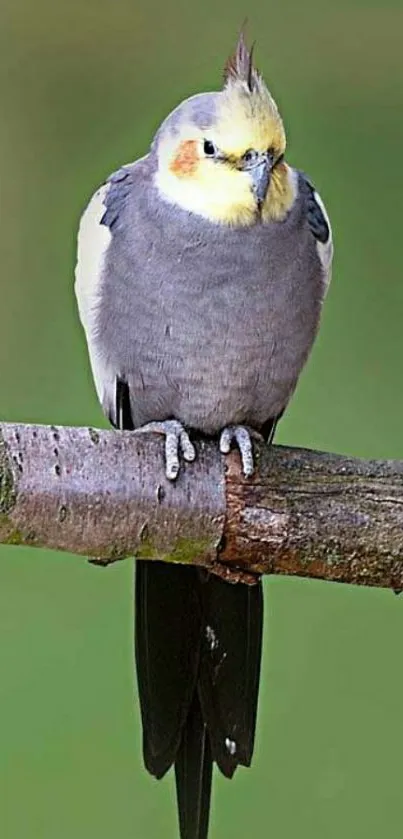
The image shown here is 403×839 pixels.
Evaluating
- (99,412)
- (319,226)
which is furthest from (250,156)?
(99,412)

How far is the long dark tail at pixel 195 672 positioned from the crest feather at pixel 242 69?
0.46 meters

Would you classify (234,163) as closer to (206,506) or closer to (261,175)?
(261,175)

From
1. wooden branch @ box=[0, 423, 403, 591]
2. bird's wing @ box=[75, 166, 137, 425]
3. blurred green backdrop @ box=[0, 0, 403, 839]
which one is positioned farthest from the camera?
blurred green backdrop @ box=[0, 0, 403, 839]

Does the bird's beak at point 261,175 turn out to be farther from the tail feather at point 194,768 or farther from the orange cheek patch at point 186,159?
the tail feather at point 194,768

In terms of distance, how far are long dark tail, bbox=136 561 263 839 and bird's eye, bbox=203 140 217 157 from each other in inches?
15.7

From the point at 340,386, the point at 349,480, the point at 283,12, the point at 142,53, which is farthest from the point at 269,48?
the point at 349,480

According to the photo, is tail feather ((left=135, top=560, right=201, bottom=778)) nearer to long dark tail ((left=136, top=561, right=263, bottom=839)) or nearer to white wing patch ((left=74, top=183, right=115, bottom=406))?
long dark tail ((left=136, top=561, right=263, bottom=839))

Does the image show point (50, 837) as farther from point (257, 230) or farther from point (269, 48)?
point (269, 48)

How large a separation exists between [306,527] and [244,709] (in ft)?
0.78

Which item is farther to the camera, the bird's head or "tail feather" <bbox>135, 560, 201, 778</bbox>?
"tail feather" <bbox>135, 560, 201, 778</bbox>

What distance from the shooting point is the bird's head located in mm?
1126

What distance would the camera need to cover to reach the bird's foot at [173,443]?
1.14 m

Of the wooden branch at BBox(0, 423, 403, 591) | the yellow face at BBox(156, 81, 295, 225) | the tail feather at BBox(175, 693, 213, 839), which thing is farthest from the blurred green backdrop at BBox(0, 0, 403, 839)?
the yellow face at BBox(156, 81, 295, 225)

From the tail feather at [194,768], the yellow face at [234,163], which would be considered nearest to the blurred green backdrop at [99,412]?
the tail feather at [194,768]
